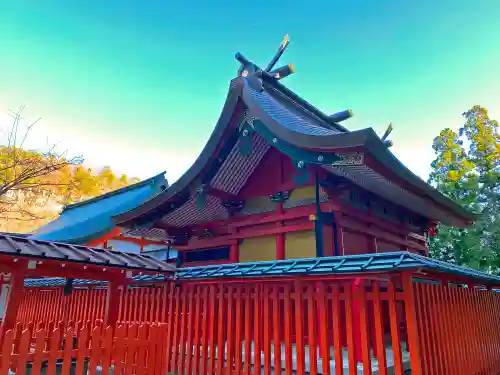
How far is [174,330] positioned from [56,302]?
5928 millimetres

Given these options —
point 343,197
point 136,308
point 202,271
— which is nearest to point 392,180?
point 343,197

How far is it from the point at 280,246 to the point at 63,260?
14.3 feet

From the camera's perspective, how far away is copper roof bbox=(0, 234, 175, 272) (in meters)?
4.94

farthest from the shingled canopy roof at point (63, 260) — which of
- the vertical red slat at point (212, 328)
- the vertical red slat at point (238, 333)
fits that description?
the vertical red slat at point (238, 333)

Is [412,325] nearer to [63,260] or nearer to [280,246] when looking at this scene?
[280,246]

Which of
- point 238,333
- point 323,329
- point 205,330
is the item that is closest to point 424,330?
point 323,329

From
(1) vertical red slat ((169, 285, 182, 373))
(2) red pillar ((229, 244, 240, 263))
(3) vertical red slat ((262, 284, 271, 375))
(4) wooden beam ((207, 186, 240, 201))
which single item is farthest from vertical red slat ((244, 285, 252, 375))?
(4) wooden beam ((207, 186, 240, 201))

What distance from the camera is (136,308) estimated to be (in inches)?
317

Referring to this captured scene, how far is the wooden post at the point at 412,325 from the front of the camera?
173 inches

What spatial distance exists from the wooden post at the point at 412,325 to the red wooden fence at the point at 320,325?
0.01 m

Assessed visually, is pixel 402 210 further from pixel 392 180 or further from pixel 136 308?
pixel 136 308

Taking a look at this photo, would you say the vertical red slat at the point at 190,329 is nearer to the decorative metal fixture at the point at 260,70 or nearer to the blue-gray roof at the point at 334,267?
the blue-gray roof at the point at 334,267

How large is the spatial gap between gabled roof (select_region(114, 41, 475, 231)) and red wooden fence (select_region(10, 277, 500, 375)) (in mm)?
1933

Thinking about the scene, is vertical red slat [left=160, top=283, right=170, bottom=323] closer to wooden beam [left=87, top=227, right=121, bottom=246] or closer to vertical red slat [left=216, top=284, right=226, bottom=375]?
vertical red slat [left=216, top=284, right=226, bottom=375]
